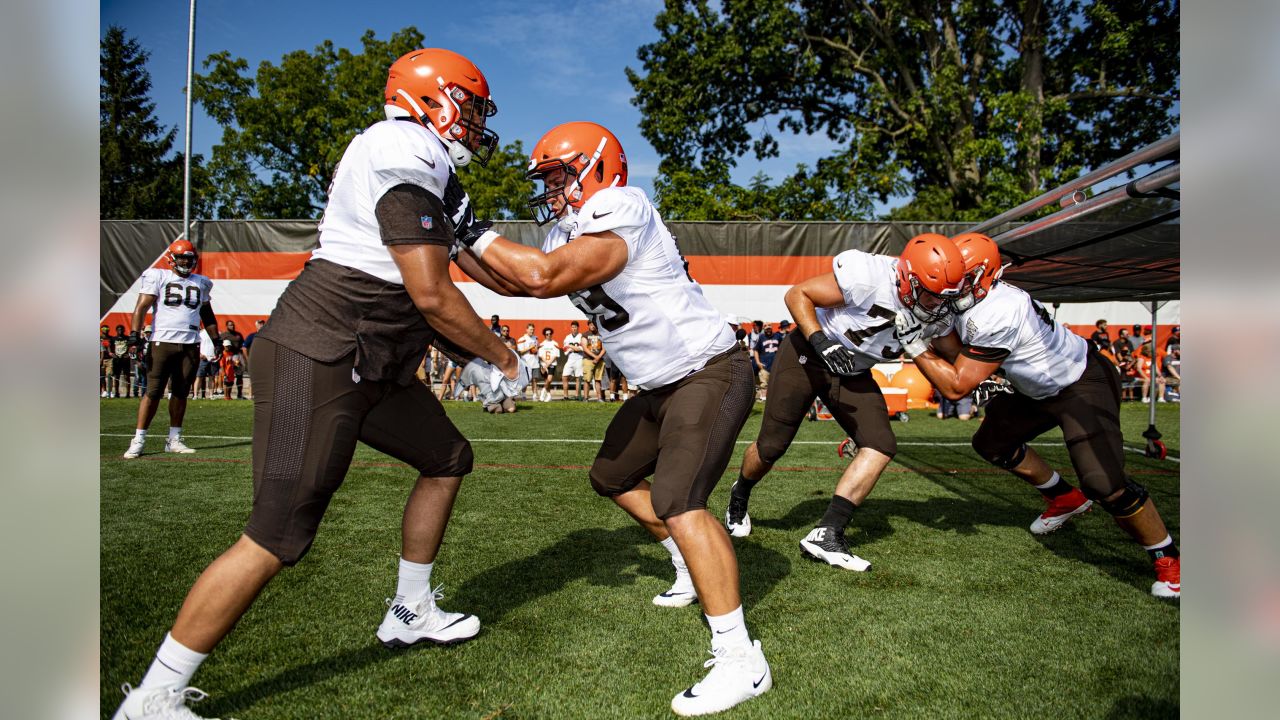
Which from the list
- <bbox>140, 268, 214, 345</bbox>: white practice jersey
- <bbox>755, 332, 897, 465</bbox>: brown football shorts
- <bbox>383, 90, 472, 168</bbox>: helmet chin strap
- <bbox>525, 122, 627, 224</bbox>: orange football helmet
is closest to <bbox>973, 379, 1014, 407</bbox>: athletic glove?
<bbox>755, 332, 897, 465</bbox>: brown football shorts

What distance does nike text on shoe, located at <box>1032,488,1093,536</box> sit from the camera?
17.5 feet

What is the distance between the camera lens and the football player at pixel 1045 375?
4285 millimetres

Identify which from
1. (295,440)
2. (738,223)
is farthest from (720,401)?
(738,223)

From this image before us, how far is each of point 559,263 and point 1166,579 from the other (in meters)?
3.77

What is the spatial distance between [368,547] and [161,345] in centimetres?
492

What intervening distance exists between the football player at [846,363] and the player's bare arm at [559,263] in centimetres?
208

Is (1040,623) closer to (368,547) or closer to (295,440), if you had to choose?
(295,440)

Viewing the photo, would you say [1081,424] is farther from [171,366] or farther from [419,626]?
[171,366]

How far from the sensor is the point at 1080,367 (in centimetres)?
464

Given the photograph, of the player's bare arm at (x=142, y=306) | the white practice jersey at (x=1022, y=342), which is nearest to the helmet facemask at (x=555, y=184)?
the white practice jersey at (x=1022, y=342)

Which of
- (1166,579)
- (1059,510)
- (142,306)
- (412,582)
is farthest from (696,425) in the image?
(142,306)

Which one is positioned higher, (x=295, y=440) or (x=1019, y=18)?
(x=1019, y=18)

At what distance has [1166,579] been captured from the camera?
419cm
